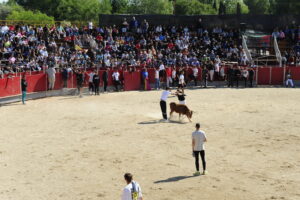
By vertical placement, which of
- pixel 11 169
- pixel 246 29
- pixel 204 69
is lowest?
pixel 11 169

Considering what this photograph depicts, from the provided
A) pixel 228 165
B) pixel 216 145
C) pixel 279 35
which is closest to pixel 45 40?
pixel 279 35

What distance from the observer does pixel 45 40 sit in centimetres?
3644

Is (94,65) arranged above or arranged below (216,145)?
above

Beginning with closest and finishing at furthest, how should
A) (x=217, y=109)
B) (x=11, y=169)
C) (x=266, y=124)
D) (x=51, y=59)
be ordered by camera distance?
(x=11, y=169) → (x=266, y=124) → (x=217, y=109) → (x=51, y=59)

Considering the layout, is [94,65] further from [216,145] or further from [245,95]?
[216,145]

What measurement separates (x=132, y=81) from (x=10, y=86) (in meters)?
8.87

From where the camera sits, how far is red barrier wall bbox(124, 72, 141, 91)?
33312 millimetres

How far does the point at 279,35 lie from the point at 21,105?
23.8 metres

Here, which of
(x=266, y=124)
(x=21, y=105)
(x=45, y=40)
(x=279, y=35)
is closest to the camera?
(x=266, y=124)

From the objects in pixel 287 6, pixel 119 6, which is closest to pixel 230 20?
pixel 287 6

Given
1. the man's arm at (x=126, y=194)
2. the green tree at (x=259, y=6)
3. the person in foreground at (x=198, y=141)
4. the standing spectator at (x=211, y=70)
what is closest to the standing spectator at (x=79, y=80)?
→ the standing spectator at (x=211, y=70)

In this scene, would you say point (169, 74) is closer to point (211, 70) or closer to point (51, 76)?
point (211, 70)

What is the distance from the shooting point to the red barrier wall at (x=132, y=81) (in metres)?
33.3

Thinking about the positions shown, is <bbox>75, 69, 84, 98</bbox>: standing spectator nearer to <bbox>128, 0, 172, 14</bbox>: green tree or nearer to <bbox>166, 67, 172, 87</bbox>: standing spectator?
<bbox>166, 67, 172, 87</bbox>: standing spectator
